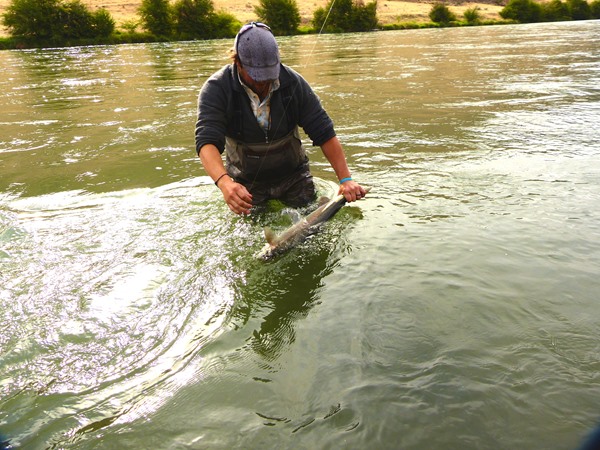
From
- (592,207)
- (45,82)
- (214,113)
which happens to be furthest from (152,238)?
(45,82)

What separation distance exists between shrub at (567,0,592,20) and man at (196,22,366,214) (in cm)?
7137

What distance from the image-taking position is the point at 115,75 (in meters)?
16.6

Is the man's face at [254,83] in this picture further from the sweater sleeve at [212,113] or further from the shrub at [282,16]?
the shrub at [282,16]

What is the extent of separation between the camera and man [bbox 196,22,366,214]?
137 inches

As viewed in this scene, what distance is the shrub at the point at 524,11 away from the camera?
59.9m

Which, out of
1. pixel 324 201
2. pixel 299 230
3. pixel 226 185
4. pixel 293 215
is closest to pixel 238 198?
pixel 226 185

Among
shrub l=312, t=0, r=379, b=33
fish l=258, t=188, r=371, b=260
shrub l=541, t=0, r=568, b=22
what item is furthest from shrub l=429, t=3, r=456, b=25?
fish l=258, t=188, r=371, b=260

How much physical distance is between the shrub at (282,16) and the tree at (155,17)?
10647 mm

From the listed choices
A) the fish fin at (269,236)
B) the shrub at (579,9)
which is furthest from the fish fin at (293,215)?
the shrub at (579,9)

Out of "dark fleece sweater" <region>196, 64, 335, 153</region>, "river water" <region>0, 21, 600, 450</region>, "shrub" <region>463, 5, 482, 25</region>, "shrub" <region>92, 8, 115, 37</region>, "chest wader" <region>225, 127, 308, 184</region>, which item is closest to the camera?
"river water" <region>0, 21, 600, 450</region>

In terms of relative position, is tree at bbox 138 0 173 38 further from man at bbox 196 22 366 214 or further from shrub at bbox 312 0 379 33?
man at bbox 196 22 366 214

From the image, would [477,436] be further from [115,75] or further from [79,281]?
[115,75]

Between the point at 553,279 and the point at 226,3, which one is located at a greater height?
the point at 226,3

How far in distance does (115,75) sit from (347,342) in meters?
16.8
